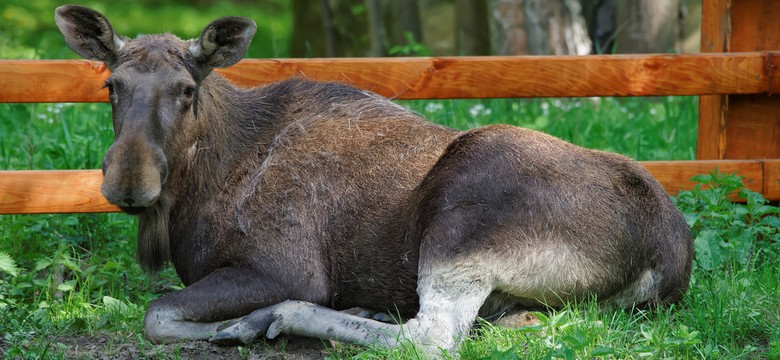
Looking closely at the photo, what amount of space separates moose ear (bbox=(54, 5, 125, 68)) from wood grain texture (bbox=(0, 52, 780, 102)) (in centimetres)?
Answer: 130

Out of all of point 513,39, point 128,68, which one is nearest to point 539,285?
point 128,68

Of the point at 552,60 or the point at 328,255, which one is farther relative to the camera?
the point at 552,60

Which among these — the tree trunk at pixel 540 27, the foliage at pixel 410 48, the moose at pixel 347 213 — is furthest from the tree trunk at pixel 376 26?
the moose at pixel 347 213

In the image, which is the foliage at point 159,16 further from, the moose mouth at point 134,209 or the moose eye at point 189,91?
the moose mouth at point 134,209

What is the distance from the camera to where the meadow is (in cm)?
442

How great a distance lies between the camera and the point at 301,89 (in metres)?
5.68

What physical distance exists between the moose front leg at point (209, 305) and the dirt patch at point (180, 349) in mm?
93

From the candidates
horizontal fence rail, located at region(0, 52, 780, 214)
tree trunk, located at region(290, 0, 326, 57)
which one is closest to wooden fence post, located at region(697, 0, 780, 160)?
horizontal fence rail, located at region(0, 52, 780, 214)

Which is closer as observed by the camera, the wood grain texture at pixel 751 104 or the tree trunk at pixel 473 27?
the wood grain texture at pixel 751 104

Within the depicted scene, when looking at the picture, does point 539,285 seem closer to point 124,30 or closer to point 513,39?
point 513,39

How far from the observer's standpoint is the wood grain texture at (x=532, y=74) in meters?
6.36

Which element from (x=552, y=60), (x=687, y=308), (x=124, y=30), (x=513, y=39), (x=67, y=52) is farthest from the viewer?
(x=124, y=30)

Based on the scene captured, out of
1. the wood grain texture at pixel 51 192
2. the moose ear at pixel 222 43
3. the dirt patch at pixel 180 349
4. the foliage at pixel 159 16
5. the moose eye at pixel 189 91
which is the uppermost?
the moose ear at pixel 222 43

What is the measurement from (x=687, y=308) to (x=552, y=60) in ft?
6.69
